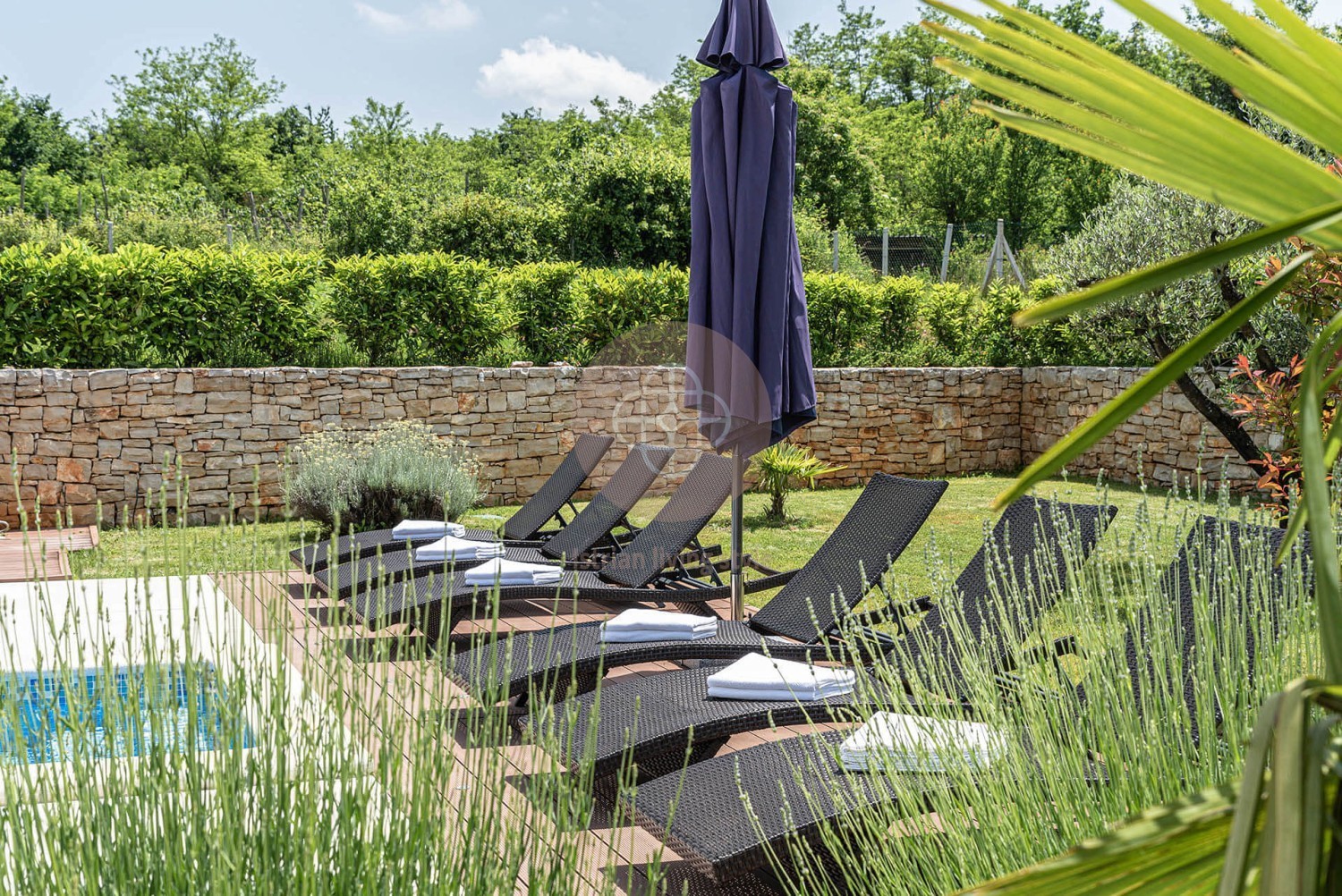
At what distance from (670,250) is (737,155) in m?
12.8

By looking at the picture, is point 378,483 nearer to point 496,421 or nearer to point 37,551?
point 496,421

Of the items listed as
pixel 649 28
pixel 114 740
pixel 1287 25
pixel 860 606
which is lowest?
pixel 860 606

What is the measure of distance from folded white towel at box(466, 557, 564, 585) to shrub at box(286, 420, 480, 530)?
3021mm

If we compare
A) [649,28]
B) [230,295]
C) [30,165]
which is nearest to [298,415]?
[230,295]

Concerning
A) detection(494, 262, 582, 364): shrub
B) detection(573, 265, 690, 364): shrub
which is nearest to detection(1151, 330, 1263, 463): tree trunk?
detection(573, 265, 690, 364): shrub

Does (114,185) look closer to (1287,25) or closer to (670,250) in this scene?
(670,250)

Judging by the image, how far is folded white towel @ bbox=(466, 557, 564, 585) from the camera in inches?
236

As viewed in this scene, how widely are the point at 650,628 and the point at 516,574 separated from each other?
139 centimetres

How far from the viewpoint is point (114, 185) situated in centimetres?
3028

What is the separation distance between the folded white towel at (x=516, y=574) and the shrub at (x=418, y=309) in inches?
232

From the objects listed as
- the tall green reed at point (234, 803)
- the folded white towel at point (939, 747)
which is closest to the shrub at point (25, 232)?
the tall green reed at point (234, 803)

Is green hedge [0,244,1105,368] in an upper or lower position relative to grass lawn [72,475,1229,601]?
upper

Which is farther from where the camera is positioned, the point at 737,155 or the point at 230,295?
the point at 230,295

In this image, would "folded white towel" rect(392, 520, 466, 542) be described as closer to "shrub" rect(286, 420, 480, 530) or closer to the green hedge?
"shrub" rect(286, 420, 480, 530)
